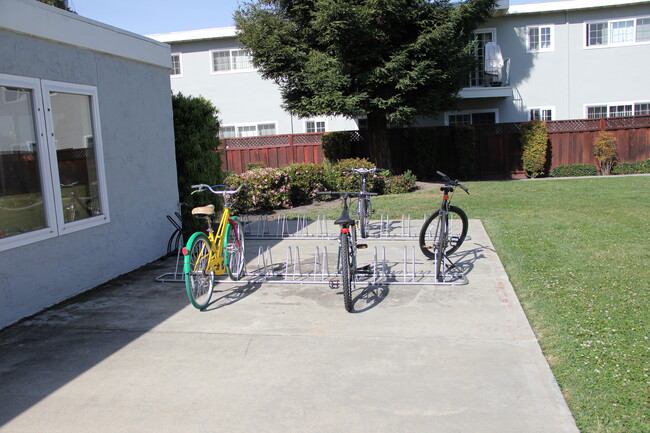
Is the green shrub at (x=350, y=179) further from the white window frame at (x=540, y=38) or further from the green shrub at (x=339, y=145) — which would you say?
the white window frame at (x=540, y=38)

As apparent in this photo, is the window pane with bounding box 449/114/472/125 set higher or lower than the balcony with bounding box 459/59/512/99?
lower

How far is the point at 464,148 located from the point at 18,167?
15.3 m

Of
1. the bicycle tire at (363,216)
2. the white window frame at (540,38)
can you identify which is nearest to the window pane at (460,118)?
the white window frame at (540,38)

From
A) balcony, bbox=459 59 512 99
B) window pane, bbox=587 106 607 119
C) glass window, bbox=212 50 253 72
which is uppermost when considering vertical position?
glass window, bbox=212 50 253 72

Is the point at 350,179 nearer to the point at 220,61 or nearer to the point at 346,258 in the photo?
the point at 346,258

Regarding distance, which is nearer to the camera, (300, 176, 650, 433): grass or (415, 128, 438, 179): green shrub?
(300, 176, 650, 433): grass

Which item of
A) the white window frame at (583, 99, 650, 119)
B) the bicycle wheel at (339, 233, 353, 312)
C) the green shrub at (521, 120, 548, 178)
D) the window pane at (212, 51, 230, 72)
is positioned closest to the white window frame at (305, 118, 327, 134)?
the window pane at (212, 51, 230, 72)

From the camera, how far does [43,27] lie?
5.66 m

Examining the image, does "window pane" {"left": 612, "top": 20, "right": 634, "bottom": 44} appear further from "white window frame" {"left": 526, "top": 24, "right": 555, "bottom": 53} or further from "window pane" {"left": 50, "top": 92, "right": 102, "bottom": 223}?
"window pane" {"left": 50, "top": 92, "right": 102, "bottom": 223}

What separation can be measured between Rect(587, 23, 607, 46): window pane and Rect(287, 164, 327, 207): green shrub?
40.8ft

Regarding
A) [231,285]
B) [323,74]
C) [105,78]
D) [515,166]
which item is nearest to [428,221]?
[231,285]

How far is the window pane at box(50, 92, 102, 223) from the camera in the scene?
5984 millimetres

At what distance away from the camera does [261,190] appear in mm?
12531

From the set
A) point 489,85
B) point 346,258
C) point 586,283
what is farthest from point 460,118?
point 346,258
